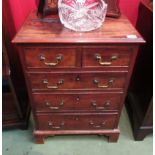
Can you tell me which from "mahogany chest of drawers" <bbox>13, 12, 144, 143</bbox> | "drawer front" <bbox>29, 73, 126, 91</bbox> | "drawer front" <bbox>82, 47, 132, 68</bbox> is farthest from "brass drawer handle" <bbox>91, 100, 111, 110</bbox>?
"drawer front" <bbox>82, 47, 132, 68</bbox>

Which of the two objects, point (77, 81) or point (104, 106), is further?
point (104, 106)

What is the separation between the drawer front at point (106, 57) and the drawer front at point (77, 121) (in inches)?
16.7

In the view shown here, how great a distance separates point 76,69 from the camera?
103 centimetres

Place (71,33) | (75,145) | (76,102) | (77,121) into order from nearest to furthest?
(71,33) < (76,102) < (77,121) < (75,145)

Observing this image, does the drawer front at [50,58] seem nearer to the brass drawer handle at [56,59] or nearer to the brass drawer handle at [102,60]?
the brass drawer handle at [56,59]

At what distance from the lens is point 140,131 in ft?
4.67

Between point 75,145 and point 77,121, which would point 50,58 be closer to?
point 77,121

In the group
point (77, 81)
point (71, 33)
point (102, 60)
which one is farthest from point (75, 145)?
point (71, 33)

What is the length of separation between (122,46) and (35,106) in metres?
0.68

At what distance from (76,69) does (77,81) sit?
0.30ft

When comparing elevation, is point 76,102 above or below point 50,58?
below

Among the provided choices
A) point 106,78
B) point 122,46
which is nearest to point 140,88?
point 106,78

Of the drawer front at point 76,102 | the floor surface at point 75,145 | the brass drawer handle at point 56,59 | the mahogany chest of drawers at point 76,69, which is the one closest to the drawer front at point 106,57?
the mahogany chest of drawers at point 76,69

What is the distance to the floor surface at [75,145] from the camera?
1411mm
